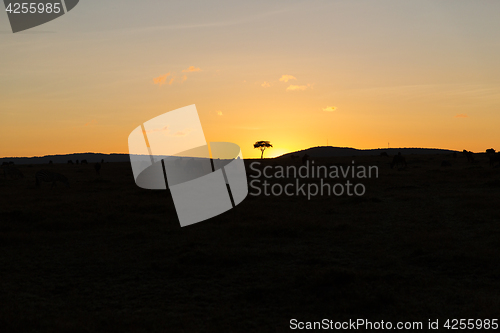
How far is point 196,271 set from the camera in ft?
31.9

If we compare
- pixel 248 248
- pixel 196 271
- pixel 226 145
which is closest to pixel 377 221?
pixel 248 248

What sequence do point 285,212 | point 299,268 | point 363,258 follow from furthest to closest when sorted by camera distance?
1. point 285,212
2. point 363,258
3. point 299,268

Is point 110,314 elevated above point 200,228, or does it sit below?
below

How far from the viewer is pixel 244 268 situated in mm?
9938

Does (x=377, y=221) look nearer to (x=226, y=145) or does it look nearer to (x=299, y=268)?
(x=299, y=268)

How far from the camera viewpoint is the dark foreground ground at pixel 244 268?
277 inches

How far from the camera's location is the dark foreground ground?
23.1ft

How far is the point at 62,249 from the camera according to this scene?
12070 mm

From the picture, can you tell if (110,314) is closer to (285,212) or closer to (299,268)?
(299,268)

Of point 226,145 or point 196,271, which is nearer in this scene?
point 196,271

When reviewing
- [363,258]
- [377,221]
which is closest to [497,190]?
[377,221]

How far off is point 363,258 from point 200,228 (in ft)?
21.7

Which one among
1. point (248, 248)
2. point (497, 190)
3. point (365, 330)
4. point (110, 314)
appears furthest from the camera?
point (497, 190)

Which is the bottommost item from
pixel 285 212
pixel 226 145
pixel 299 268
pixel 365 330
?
pixel 365 330
